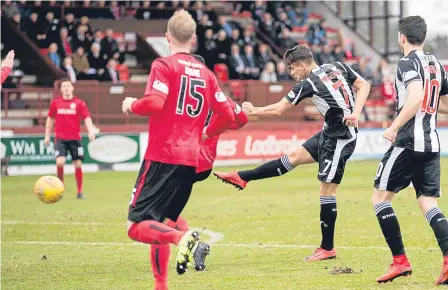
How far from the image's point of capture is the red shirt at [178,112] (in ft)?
24.0

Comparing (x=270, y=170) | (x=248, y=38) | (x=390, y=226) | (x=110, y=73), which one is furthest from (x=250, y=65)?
(x=390, y=226)

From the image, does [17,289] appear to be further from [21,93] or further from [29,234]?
[21,93]

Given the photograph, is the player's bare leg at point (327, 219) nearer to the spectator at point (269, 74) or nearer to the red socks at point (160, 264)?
the red socks at point (160, 264)

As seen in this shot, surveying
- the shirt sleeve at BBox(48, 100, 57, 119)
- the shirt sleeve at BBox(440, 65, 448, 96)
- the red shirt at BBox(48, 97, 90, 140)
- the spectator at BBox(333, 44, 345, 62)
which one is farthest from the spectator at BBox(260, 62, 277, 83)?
the shirt sleeve at BBox(440, 65, 448, 96)

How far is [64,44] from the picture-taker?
29.5 m

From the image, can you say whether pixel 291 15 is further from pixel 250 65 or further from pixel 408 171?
pixel 408 171

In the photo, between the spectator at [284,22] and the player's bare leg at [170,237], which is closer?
the player's bare leg at [170,237]

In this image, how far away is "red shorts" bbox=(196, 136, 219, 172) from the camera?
9461 millimetres

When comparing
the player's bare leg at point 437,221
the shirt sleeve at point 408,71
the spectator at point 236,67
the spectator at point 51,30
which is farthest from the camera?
the spectator at point 236,67

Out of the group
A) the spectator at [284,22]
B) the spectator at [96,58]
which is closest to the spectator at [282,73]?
the spectator at [284,22]

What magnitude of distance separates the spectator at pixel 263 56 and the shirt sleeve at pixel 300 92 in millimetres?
22096

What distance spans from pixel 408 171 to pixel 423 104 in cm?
59

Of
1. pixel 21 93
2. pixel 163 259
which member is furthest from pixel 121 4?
pixel 163 259

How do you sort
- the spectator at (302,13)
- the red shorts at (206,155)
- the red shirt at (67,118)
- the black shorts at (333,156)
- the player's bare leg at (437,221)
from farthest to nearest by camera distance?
the spectator at (302,13) < the red shirt at (67,118) < the black shorts at (333,156) < the red shorts at (206,155) < the player's bare leg at (437,221)
